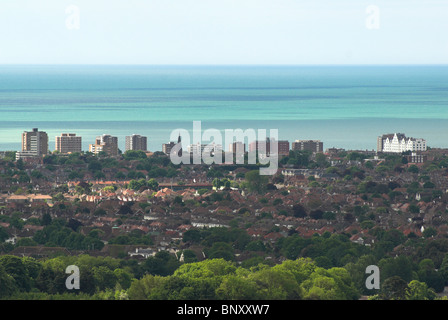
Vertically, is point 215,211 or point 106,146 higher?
point 106,146

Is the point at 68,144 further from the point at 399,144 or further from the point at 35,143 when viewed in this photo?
the point at 399,144

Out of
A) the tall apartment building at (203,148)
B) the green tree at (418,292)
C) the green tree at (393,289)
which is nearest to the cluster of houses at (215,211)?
the green tree at (418,292)

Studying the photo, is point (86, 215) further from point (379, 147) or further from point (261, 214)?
point (379, 147)

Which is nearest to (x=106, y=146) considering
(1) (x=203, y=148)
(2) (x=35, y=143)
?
(2) (x=35, y=143)

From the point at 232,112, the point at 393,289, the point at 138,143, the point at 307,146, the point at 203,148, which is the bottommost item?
A: the point at 393,289

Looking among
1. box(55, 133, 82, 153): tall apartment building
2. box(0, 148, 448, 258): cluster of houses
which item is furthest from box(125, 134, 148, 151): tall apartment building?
box(0, 148, 448, 258): cluster of houses

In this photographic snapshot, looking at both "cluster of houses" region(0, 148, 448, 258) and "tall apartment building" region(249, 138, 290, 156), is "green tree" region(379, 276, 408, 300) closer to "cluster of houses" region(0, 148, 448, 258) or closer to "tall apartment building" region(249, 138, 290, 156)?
"cluster of houses" region(0, 148, 448, 258)
